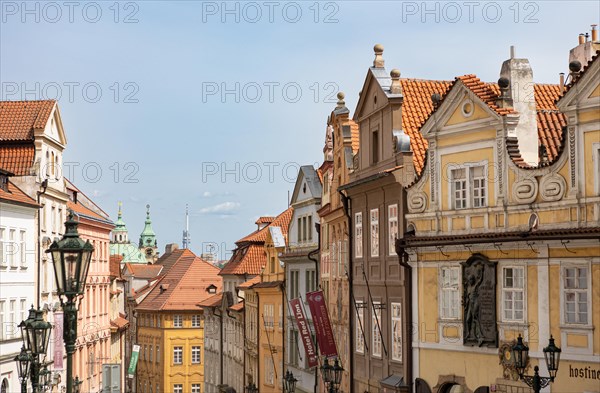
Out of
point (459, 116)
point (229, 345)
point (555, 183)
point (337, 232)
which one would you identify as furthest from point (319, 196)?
point (229, 345)

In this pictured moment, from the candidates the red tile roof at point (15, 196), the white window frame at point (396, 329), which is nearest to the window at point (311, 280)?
the red tile roof at point (15, 196)

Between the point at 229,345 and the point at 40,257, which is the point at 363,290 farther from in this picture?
the point at 229,345

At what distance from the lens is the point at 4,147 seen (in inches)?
1953

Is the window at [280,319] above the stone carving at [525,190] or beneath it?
beneath

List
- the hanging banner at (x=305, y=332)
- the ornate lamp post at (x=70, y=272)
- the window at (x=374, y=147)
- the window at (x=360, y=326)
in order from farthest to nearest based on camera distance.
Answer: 1. the hanging banner at (x=305, y=332)
2. the window at (x=360, y=326)
3. the window at (x=374, y=147)
4. the ornate lamp post at (x=70, y=272)

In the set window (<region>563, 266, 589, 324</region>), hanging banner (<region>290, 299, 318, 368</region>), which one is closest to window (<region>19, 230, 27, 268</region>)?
hanging banner (<region>290, 299, 318, 368</region>)

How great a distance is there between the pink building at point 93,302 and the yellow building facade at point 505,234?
2977 cm

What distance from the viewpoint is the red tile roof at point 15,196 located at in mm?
44325

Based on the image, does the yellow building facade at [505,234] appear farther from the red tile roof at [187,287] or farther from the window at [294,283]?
the red tile roof at [187,287]

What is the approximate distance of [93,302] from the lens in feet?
207

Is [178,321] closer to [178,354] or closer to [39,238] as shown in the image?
[178,354]

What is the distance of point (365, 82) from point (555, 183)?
10814 mm

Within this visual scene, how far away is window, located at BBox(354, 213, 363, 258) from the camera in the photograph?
36.8 meters

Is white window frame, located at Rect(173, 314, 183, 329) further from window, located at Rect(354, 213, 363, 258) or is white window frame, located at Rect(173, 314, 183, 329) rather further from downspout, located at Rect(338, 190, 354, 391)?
window, located at Rect(354, 213, 363, 258)
